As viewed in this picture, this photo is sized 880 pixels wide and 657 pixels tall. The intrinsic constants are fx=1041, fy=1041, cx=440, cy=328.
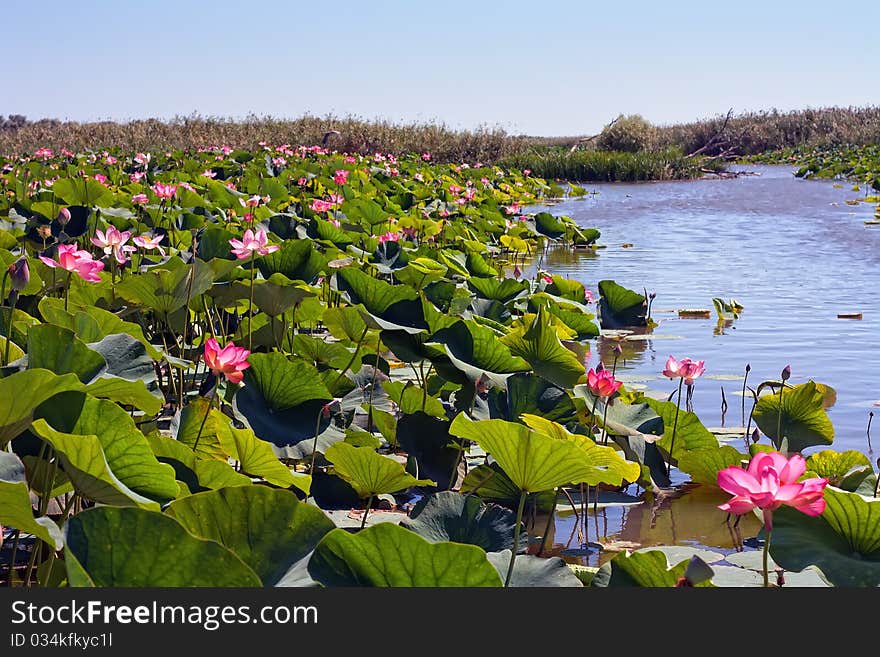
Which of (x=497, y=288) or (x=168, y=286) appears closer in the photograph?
(x=168, y=286)

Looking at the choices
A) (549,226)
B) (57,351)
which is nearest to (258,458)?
(57,351)

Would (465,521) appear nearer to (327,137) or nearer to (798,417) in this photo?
(798,417)

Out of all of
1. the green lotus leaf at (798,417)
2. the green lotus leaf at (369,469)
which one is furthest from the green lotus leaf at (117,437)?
the green lotus leaf at (798,417)

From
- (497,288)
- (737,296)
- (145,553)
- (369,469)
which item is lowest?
(737,296)

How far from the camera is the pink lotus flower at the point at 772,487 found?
1310mm

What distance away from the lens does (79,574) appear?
3.56 ft

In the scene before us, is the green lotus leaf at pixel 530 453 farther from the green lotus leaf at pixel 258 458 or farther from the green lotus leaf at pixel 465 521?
the green lotus leaf at pixel 258 458

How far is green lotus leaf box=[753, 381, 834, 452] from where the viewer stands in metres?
2.95

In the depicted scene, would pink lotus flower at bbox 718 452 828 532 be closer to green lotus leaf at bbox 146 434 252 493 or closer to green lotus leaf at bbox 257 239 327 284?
green lotus leaf at bbox 146 434 252 493

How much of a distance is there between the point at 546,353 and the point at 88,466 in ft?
5.17

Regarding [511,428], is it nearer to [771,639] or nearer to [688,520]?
[771,639]

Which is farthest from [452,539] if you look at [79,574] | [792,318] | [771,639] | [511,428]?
[792,318]

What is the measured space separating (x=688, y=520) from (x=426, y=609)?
1803 mm

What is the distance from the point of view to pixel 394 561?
123 centimetres
